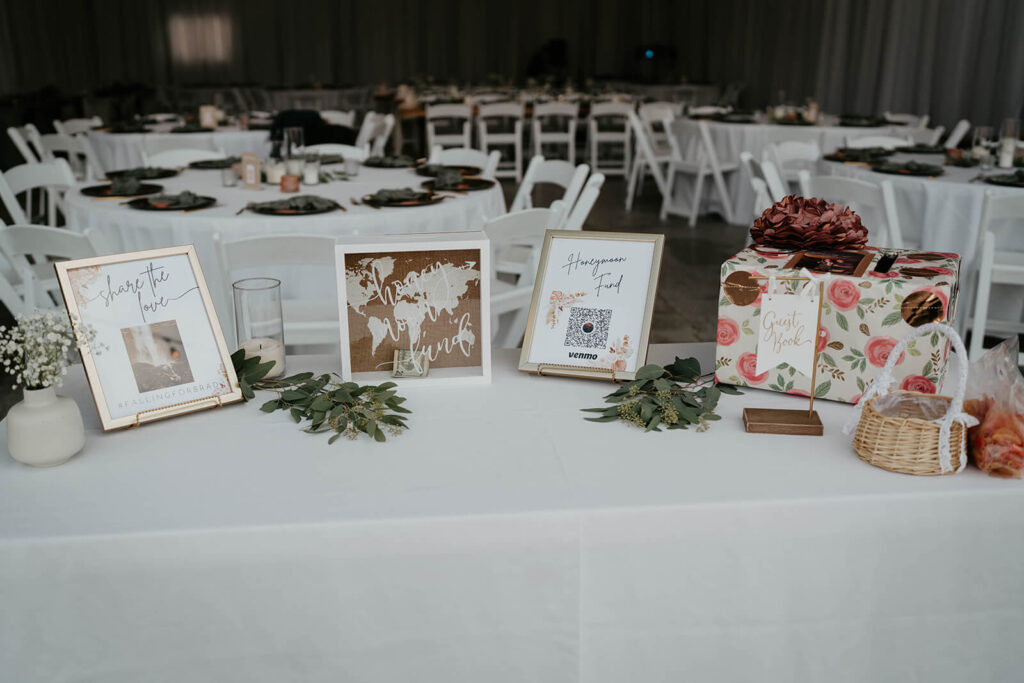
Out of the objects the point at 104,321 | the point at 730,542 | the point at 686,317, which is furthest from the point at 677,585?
the point at 686,317

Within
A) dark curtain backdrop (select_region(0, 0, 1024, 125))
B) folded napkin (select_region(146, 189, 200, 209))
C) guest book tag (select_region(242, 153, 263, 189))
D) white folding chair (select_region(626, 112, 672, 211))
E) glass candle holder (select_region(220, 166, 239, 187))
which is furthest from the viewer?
dark curtain backdrop (select_region(0, 0, 1024, 125))

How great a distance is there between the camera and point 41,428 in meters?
1.13

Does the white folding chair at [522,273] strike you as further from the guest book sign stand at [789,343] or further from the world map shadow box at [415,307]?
the guest book sign stand at [789,343]

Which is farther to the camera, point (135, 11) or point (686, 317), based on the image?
point (135, 11)

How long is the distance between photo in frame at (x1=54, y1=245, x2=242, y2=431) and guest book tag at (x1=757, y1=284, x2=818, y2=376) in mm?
846

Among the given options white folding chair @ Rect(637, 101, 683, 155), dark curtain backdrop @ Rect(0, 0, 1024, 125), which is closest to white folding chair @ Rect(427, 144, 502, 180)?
white folding chair @ Rect(637, 101, 683, 155)

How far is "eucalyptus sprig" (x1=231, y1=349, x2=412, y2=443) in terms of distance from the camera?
1.30 meters

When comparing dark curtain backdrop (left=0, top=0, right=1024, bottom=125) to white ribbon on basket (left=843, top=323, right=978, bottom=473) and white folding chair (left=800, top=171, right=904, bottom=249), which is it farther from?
white ribbon on basket (left=843, top=323, right=978, bottom=473)

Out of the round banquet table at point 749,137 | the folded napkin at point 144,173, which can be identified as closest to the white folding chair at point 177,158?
the folded napkin at point 144,173

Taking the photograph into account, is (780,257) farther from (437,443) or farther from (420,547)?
(420,547)

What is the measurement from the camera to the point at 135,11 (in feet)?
49.3

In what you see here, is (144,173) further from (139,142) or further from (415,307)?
(415,307)

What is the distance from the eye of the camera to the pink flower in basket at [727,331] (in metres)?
1.38

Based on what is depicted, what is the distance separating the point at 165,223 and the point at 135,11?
14337mm
